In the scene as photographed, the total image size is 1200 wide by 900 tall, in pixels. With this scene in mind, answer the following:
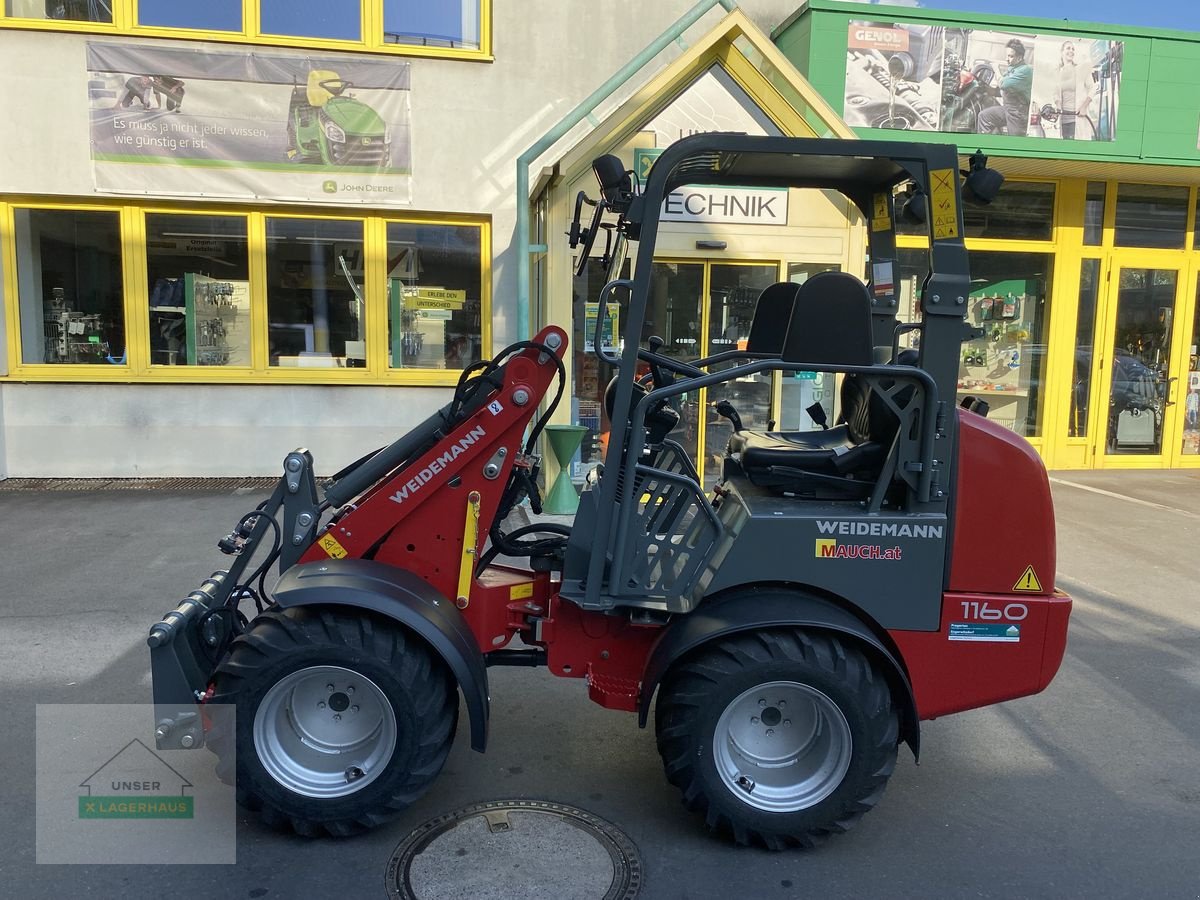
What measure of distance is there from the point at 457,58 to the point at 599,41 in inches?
61.9

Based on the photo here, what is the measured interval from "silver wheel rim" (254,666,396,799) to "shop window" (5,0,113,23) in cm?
880

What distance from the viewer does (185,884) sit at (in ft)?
9.71

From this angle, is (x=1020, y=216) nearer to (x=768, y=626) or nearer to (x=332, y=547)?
(x=768, y=626)

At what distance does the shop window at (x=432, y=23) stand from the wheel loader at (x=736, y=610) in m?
7.27

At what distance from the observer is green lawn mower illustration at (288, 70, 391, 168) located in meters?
9.28

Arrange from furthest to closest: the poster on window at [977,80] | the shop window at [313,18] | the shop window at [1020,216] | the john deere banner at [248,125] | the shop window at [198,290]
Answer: the shop window at [1020,216] < the shop window at [198,290] < the poster on window at [977,80] < the shop window at [313,18] < the john deere banner at [248,125]

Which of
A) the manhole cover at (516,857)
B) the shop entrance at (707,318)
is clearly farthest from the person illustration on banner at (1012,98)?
the manhole cover at (516,857)

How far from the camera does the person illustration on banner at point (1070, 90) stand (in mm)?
9586

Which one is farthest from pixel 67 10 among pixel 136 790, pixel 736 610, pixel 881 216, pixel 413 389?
pixel 736 610

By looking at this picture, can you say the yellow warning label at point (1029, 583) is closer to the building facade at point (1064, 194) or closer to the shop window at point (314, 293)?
the building facade at point (1064, 194)

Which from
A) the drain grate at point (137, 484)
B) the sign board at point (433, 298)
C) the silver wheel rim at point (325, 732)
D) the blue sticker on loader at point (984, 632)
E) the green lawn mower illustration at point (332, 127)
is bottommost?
the drain grate at point (137, 484)

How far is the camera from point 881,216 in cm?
411

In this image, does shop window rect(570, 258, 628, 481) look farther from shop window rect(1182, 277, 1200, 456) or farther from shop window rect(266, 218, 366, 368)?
shop window rect(1182, 277, 1200, 456)

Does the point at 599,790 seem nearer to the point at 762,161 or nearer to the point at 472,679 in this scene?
the point at 472,679
